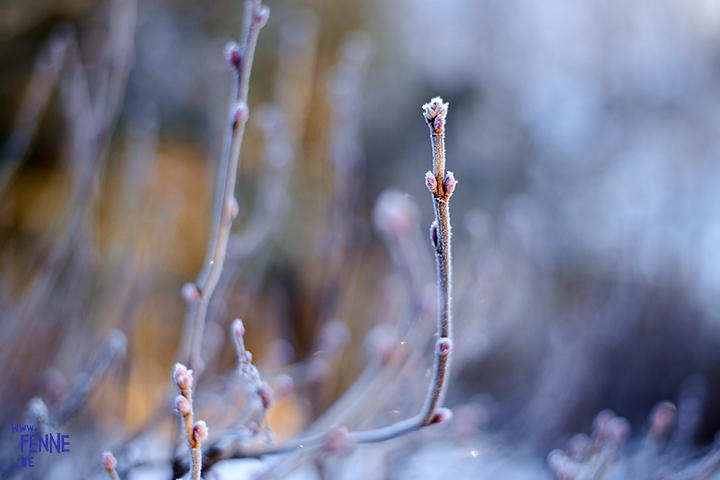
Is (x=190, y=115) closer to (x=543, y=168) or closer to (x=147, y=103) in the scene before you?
(x=147, y=103)

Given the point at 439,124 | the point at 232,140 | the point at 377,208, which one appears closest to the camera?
the point at 439,124

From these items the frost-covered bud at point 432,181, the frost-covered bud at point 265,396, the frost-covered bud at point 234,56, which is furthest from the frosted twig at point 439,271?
the frost-covered bud at point 234,56

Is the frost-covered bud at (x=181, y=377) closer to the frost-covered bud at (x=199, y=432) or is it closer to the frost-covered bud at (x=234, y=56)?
the frost-covered bud at (x=199, y=432)

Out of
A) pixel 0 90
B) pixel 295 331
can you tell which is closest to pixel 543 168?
pixel 295 331

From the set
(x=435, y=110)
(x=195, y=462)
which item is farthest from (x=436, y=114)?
(x=195, y=462)

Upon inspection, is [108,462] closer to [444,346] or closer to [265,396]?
[265,396]
